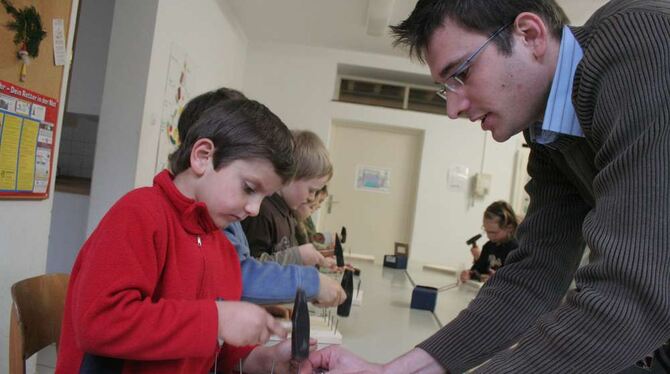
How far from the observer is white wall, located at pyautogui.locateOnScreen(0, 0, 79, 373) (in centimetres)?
172

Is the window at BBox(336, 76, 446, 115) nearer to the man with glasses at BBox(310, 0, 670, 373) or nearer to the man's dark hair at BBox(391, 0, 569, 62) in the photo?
the man with glasses at BBox(310, 0, 670, 373)

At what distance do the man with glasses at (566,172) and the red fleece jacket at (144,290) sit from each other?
289 millimetres

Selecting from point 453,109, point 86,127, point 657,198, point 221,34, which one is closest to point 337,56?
point 221,34

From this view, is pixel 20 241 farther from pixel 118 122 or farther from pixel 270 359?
pixel 118 122

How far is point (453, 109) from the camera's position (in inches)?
38.8

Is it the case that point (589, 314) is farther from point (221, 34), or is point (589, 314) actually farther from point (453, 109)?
point (221, 34)

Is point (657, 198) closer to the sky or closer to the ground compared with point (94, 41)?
closer to the ground

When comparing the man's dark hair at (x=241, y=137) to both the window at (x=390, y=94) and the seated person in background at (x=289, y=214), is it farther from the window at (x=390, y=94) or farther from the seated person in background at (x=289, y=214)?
the window at (x=390, y=94)

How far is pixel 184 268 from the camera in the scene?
0.95 meters

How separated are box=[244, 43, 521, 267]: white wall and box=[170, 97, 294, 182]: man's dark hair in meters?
4.72

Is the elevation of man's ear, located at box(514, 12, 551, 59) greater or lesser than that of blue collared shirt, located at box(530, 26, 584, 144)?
greater

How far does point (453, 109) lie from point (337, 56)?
497cm

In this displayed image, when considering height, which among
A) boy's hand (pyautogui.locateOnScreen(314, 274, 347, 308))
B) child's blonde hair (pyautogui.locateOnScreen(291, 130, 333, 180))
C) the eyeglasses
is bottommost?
boy's hand (pyautogui.locateOnScreen(314, 274, 347, 308))

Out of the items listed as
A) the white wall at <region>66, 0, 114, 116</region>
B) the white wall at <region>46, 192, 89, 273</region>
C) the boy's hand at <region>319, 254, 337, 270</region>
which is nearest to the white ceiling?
the white wall at <region>66, 0, 114, 116</region>
